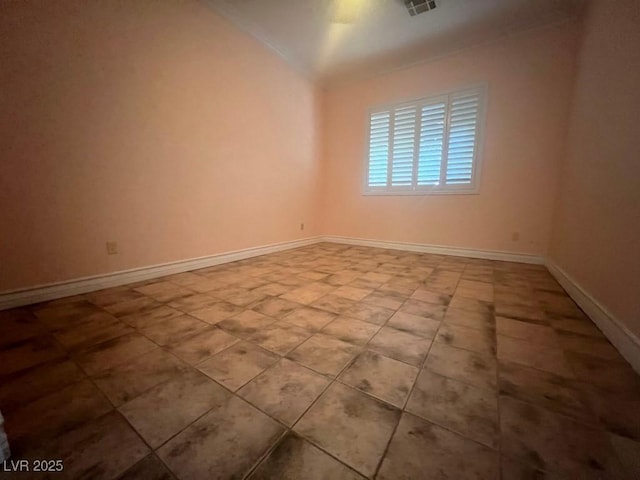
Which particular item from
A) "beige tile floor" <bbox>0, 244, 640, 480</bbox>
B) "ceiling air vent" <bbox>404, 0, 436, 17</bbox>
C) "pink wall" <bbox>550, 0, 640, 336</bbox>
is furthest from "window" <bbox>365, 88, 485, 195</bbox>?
"beige tile floor" <bbox>0, 244, 640, 480</bbox>

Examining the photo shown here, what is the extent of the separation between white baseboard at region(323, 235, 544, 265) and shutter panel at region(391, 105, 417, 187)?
0.98 meters

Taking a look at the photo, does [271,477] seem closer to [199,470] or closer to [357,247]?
[199,470]

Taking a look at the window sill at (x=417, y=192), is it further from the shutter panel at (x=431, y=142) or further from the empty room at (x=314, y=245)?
the shutter panel at (x=431, y=142)

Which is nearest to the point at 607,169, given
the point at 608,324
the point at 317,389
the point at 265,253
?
the point at 608,324

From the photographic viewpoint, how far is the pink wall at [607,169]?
129 centimetres

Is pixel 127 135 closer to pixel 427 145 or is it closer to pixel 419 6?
pixel 419 6

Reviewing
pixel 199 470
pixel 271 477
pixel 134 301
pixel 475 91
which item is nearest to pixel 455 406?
pixel 271 477

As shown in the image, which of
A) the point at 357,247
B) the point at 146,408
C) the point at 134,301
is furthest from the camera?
the point at 357,247

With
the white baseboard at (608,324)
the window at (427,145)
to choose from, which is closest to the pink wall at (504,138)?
the window at (427,145)

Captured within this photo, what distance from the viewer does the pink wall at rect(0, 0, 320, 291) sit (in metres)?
1.64

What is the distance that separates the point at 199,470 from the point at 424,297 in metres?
1.75

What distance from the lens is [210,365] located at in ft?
3.64

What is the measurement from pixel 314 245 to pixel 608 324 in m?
3.50

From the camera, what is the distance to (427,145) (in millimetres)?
3514
